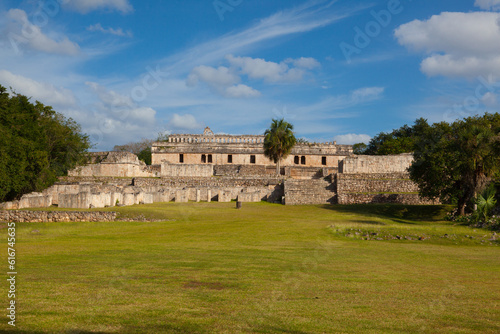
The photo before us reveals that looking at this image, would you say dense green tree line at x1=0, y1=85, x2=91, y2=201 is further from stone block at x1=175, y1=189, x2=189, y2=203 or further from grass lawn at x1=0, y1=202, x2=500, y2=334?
grass lawn at x1=0, y1=202, x2=500, y2=334

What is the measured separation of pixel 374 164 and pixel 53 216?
96.4 feet

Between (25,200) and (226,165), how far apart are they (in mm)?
25570

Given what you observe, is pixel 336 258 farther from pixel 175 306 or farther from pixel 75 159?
pixel 75 159

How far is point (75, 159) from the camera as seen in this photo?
37.8 metres

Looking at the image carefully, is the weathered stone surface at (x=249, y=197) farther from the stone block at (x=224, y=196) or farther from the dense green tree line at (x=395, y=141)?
the dense green tree line at (x=395, y=141)

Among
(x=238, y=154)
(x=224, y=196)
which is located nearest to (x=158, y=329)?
(x=224, y=196)

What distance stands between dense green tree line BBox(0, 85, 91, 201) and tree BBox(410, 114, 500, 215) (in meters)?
23.9

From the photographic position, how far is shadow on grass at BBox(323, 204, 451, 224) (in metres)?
25.2

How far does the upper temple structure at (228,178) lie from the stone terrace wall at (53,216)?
2.22 m

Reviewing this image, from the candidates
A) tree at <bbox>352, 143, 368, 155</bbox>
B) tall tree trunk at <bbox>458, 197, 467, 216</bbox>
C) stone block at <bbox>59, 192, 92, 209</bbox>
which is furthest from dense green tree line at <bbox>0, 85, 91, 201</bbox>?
tree at <bbox>352, 143, 368, 155</bbox>

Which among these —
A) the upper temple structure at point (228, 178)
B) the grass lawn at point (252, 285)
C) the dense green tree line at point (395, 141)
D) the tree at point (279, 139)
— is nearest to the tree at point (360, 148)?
the dense green tree line at point (395, 141)

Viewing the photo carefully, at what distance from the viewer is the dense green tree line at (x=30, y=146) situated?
26.0 m

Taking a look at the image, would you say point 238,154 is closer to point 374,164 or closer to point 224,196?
point 374,164

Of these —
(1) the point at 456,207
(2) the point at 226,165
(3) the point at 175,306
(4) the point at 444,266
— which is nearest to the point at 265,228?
(4) the point at 444,266
